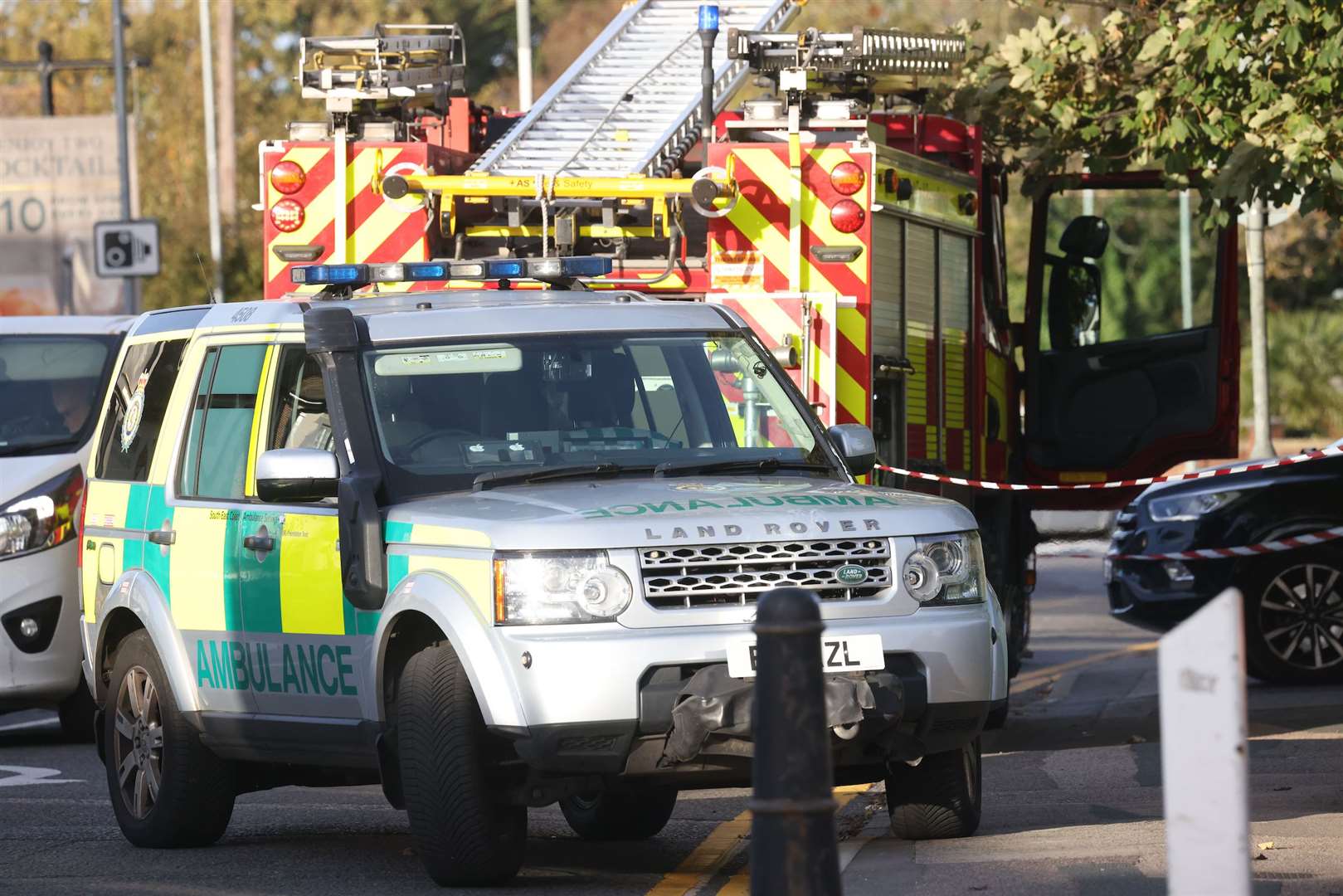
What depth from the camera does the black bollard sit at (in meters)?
4.79

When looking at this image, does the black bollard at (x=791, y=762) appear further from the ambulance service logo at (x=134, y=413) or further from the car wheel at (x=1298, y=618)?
the car wheel at (x=1298, y=618)

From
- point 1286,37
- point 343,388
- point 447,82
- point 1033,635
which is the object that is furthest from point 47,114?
point 343,388

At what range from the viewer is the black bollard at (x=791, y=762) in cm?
479

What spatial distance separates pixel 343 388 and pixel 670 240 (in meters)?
4.15

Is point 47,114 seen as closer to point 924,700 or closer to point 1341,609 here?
point 1341,609

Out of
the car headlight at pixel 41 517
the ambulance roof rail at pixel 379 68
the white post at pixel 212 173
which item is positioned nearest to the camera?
the car headlight at pixel 41 517

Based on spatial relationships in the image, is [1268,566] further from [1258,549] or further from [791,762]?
[791,762]

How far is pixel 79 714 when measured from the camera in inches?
498

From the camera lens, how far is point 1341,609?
551 inches

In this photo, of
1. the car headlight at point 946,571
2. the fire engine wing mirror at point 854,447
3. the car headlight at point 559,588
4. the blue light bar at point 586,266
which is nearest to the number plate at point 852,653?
the car headlight at point 946,571

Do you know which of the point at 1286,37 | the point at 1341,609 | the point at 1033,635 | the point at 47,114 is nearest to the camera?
the point at 1286,37

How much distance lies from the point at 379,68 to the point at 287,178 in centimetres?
94

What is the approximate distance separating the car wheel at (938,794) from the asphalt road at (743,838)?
0.24 ft

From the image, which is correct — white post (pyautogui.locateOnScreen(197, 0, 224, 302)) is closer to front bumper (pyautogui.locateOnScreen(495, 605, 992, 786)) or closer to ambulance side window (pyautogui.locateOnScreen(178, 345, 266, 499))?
ambulance side window (pyautogui.locateOnScreen(178, 345, 266, 499))
